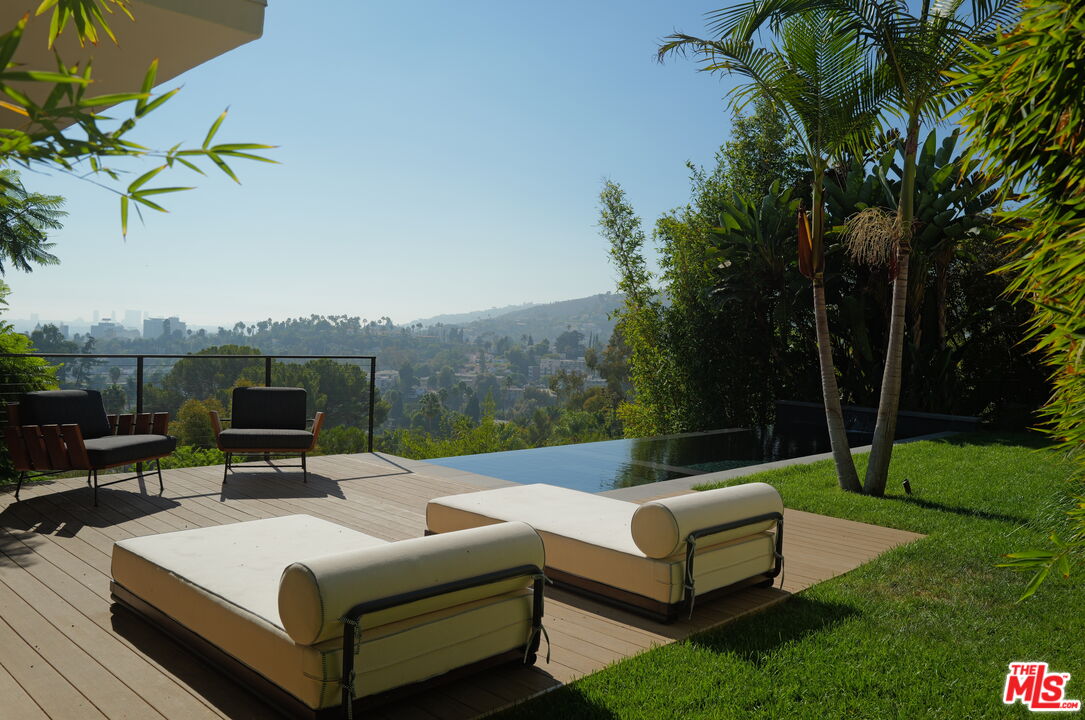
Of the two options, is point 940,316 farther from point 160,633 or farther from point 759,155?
point 160,633

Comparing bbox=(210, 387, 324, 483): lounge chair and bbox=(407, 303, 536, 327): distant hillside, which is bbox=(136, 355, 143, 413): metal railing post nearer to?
bbox=(210, 387, 324, 483): lounge chair

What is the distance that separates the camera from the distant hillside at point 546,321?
59.4 m

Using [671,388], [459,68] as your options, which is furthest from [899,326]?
[459,68]

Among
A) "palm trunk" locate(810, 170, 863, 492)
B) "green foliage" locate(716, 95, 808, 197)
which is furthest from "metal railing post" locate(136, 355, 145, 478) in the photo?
"green foliage" locate(716, 95, 808, 197)

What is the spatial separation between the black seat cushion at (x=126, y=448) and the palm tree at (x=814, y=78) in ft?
17.4

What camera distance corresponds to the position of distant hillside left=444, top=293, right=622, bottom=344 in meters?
59.4

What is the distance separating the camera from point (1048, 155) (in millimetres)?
2295

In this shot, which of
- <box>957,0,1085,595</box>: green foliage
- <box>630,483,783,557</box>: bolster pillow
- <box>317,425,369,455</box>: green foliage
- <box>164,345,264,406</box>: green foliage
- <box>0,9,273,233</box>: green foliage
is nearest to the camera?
<box>0,9,273,233</box>: green foliage

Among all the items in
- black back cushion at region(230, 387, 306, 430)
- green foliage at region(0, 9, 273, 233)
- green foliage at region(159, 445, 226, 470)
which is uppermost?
green foliage at region(0, 9, 273, 233)

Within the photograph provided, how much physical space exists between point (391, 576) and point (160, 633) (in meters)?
1.36

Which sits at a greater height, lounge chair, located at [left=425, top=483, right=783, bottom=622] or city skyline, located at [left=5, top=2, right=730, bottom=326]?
city skyline, located at [left=5, top=2, right=730, bottom=326]

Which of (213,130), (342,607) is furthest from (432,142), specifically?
(213,130)

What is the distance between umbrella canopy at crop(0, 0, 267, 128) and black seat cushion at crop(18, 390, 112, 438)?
248cm
